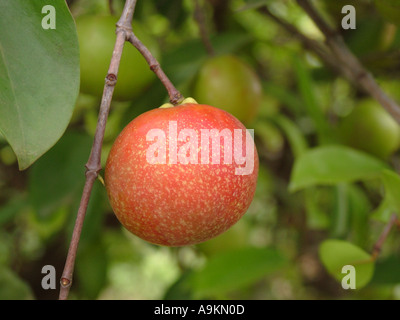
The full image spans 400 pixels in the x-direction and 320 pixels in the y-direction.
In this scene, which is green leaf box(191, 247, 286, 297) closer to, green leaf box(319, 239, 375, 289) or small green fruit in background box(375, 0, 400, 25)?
green leaf box(319, 239, 375, 289)

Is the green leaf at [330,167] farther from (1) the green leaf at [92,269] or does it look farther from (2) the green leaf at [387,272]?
(1) the green leaf at [92,269]

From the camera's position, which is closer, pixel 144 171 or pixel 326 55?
pixel 144 171

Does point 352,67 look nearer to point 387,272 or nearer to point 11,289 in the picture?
point 387,272

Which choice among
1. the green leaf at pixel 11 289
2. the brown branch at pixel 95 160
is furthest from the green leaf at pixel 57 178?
the brown branch at pixel 95 160

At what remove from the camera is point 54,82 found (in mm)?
542

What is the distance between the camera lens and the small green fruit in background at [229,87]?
2.92 ft

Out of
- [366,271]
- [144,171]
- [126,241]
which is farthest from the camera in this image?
[126,241]

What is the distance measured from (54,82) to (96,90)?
0.27 m

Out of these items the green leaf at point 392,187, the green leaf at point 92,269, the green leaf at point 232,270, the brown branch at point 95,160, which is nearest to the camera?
the brown branch at point 95,160

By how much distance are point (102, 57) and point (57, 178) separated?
1.18 feet

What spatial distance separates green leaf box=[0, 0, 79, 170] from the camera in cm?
52

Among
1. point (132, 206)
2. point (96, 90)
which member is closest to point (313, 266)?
point (96, 90)
